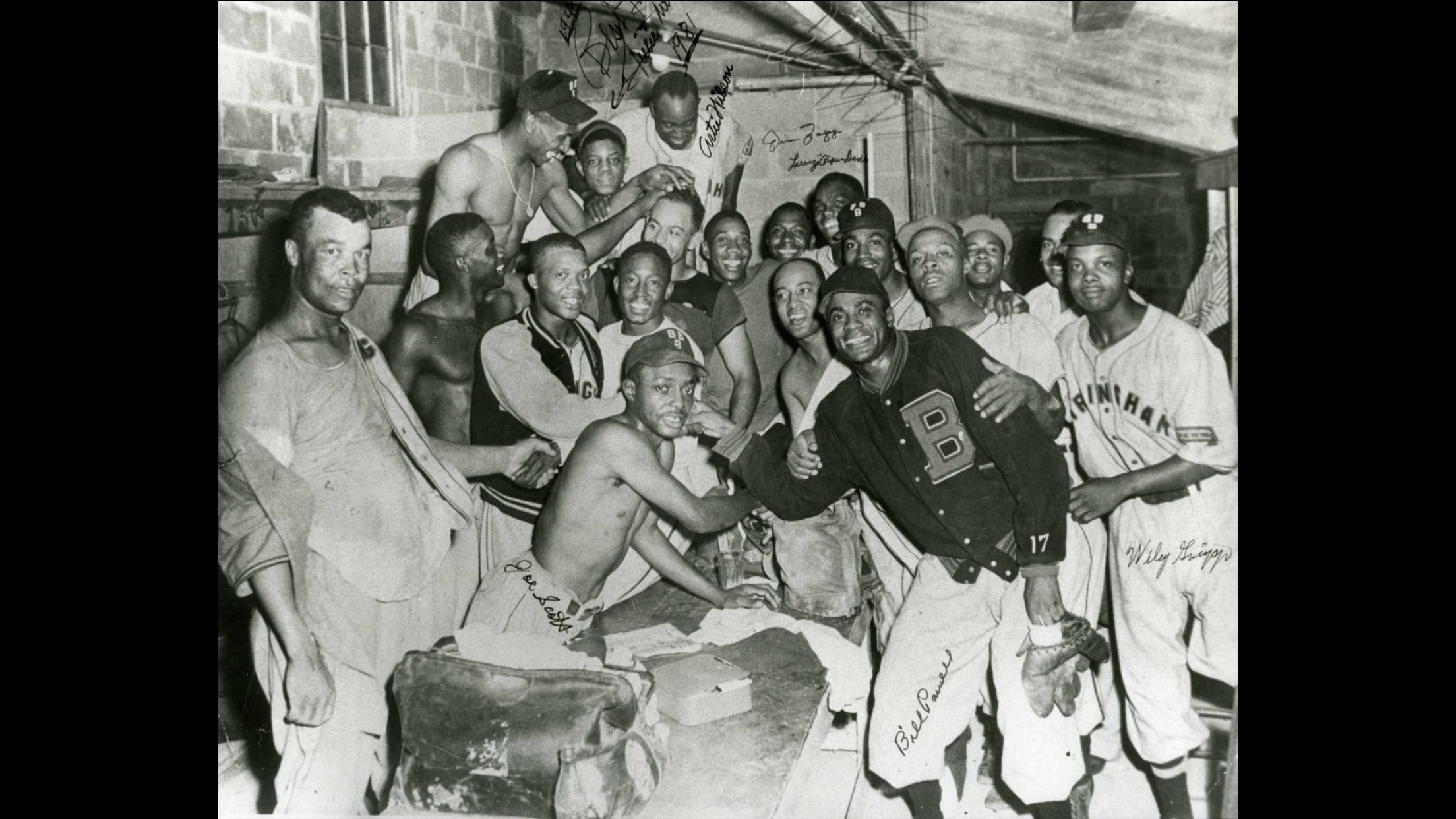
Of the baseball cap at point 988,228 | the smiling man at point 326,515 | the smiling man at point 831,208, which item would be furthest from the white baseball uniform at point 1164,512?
the smiling man at point 326,515

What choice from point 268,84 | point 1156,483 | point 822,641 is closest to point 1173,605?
point 1156,483

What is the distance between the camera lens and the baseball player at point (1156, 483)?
11.9 ft

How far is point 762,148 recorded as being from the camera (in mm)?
3984

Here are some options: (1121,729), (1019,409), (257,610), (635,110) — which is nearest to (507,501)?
(257,610)

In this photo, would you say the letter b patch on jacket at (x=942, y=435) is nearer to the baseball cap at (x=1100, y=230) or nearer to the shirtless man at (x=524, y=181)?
the baseball cap at (x=1100, y=230)

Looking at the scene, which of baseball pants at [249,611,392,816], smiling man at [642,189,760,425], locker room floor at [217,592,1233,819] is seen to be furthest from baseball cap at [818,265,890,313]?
baseball pants at [249,611,392,816]

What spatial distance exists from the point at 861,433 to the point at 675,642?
1041 mm

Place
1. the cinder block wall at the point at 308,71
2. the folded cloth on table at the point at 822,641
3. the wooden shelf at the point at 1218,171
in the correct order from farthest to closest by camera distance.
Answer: the cinder block wall at the point at 308,71 < the folded cloth on table at the point at 822,641 < the wooden shelf at the point at 1218,171

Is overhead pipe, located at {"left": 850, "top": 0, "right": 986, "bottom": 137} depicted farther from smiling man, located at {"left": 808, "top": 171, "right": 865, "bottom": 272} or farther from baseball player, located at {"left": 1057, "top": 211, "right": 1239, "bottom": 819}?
baseball player, located at {"left": 1057, "top": 211, "right": 1239, "bottom": 819}

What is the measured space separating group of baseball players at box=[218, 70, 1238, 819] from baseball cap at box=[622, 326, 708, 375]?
22mm

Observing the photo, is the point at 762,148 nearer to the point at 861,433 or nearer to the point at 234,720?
the point at 861,433

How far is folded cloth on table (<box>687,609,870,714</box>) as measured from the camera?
3.85m
